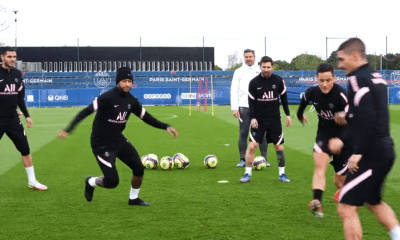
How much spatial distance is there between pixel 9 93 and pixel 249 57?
4.50m

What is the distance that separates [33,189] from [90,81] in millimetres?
37029

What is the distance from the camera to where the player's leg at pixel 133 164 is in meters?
7.61

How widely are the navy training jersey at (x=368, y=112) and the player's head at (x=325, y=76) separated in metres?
2.45

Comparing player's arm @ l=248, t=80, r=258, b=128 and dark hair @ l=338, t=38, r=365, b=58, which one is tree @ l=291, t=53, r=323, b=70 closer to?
player's arm @ l=248, t=80, r=258, b=128

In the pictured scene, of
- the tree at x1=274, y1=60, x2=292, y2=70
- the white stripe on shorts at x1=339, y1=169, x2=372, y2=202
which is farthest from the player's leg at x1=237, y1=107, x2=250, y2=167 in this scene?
the tree at x1=274, y1=60, x2=292, y2=70

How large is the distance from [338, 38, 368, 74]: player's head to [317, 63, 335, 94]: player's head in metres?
2.36

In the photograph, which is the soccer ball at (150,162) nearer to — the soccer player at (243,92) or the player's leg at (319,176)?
the soccer player at (243,92)

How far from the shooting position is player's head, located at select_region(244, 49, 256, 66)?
35.2 ft

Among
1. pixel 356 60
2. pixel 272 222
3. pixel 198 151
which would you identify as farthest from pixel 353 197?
pixel 198 151

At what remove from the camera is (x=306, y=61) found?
5153 cm

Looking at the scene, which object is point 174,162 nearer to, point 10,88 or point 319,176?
point 10,88

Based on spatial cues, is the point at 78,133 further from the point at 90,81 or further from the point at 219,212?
the point at 90,81

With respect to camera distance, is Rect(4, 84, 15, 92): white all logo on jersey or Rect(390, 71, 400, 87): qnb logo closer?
Rect(4, 84, 15, 92): white all logo on jersey

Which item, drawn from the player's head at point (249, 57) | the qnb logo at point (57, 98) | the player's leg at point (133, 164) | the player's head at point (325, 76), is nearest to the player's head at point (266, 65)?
the player's head at point (249, 57)
